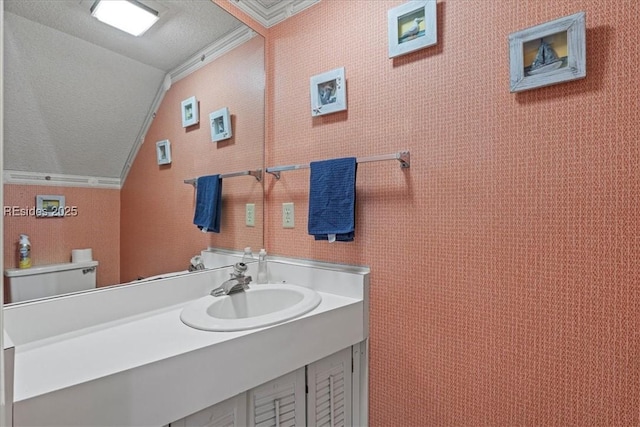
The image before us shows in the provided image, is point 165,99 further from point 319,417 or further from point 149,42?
point 319,417

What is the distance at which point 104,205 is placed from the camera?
119cm

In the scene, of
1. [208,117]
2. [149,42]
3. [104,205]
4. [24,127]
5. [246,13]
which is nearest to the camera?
[24,127]

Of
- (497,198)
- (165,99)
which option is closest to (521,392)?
(497,198)

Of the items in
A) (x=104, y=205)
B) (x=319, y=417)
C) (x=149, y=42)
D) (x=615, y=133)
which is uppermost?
(x=149, y=42)

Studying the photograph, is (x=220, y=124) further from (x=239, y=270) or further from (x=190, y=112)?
(x=239, y=270)

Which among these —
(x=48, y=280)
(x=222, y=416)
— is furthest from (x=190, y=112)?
(x=222, y=416)

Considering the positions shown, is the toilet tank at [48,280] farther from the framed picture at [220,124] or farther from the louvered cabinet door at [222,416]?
the framed picture at [220,124]

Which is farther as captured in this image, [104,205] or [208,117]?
[208,117]

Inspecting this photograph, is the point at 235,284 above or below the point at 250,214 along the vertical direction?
below

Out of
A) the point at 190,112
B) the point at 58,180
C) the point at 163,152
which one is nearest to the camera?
the point at 58,180

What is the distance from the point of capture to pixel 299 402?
1.16 m

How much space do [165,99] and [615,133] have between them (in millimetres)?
1509

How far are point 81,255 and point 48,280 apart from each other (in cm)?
11

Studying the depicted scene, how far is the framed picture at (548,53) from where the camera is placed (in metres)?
0.94
